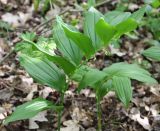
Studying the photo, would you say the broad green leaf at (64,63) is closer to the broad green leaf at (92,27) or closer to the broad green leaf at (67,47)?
the broad green leaf at (67,47)

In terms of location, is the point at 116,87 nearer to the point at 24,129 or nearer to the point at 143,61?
the point at 24,129

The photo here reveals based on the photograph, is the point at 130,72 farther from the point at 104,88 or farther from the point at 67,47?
the point at 67,47

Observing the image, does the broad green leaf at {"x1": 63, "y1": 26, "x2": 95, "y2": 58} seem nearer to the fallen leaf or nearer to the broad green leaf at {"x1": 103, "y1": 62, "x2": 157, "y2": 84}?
the broad green leaf at {"x1": 103, "y1": 62, "x2": 157, "y2": 84}

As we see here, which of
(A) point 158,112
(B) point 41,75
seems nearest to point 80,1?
(A) point 158,112

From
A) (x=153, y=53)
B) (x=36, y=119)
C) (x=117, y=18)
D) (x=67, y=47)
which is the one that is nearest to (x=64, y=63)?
(x=67, y=47)

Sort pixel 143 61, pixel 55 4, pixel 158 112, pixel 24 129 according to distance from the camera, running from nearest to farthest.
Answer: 1. pixel 24 129
2. pixel 158 112
3. pixel 143 61
4. pixel 55 4

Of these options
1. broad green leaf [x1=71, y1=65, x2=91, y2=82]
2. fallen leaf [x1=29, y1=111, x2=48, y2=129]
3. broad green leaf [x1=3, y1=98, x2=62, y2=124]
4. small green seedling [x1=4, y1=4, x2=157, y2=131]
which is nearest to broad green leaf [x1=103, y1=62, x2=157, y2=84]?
small green seedling [x1=4, y1=4, x2=157, y2=131]

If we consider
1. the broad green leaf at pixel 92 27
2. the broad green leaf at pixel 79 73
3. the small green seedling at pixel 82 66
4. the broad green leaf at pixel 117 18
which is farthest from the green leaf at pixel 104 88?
the broad green leaf at pixel 117 18
